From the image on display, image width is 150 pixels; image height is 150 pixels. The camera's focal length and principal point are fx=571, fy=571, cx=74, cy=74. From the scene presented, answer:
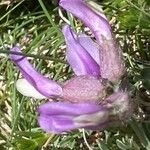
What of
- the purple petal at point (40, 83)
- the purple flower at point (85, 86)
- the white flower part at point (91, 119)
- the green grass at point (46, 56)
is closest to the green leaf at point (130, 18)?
the green grass at point (46, 56)

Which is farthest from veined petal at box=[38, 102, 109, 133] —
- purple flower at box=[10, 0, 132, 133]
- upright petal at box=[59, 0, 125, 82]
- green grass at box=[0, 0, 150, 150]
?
green grass at box=[0, 0, 150, 150]

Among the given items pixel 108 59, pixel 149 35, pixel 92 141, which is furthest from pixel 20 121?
pixel 108 59

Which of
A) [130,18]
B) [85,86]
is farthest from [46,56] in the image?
[85,86]

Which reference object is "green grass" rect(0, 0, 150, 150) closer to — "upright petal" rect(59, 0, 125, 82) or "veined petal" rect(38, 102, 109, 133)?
"upright petal" rect(59, 0, 125, 82)

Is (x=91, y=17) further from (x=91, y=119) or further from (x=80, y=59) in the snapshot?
(x=91, y=119)

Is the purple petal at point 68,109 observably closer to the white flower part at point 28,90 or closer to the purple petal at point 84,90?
the purple petal at point 84,90

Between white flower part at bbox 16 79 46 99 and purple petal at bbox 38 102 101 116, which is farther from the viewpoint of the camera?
white flower part at bbox 16 79 46 99

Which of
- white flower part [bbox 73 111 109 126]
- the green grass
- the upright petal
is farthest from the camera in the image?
the green grass
